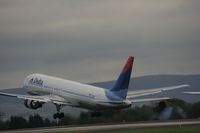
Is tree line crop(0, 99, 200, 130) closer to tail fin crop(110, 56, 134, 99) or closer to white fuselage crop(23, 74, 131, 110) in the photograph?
white fuselage crop(23, 74, 131, 110)

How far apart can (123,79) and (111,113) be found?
8.60m

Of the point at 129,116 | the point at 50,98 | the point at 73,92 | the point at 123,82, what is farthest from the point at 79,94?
the point at 129,116

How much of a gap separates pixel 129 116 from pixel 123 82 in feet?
20.6

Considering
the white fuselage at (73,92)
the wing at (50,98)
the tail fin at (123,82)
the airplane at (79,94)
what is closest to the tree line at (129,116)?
the airplane at (79,94)

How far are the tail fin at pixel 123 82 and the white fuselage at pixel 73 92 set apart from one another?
5.50ft

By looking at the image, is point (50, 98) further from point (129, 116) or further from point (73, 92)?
point (129, 116)

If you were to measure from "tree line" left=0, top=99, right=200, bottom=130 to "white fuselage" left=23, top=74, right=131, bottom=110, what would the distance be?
9.05ft

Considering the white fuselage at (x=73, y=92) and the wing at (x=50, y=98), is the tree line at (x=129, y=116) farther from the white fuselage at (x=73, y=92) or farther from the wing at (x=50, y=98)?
the white fuselage at (x=73, y=92)

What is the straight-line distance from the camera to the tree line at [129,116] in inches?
4616

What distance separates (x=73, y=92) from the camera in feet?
406

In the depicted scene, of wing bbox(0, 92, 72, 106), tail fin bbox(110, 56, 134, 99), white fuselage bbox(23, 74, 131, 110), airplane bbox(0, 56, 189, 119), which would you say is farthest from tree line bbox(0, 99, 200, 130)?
tail fin bbox(110, 56, 134, 99)

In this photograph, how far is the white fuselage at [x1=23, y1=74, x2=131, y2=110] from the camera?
117 metres

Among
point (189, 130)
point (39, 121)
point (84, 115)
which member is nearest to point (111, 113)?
point (84, 115)

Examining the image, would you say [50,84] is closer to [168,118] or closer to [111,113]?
[111,113]
